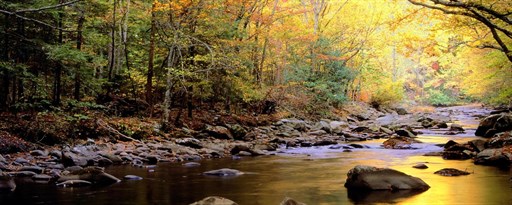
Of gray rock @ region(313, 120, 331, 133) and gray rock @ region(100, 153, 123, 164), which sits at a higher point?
gray rock @ region(313, 120, 331, 133)

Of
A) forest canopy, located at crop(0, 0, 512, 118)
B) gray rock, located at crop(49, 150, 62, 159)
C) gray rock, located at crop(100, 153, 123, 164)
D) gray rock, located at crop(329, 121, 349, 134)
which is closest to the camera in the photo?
gray rock, located at crop(49, 150, 62, 159)

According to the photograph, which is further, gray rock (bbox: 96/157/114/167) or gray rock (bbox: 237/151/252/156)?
gray rock (bbox: 237/151/252/156)

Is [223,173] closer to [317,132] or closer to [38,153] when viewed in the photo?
[38,153]

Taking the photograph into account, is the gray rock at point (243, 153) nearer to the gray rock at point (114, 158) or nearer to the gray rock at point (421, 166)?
the gray rock at point (114, 158)

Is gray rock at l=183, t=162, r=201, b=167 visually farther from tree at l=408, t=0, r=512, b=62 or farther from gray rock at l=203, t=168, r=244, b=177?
tree at l=408, t=0, r=512, b=62

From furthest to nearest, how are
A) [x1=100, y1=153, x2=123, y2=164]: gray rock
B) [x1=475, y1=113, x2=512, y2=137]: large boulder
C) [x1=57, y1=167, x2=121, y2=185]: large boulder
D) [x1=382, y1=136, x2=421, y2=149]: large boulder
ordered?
[x1=475, y1=113, x2=512, y2=137]: large boulder < [x1=382, y1=136, x2=421, y2=149]: large boulder < [x1=100, y1=153, x2=123, y2=164]: gray rock < [x1=57, y1=167, x2=121, y2=185]: large boulder

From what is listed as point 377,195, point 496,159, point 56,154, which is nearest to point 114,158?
point 56,154

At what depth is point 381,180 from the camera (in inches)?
327

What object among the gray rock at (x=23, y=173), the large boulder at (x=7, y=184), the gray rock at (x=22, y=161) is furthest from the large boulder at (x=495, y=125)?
the large boulder at (x=7, y=184)

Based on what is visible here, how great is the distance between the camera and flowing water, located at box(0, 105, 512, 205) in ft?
24.3

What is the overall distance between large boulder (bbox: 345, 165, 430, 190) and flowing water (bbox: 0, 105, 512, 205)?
25cm

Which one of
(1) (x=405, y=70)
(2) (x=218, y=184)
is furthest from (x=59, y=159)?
(1) (x=405, y=70)

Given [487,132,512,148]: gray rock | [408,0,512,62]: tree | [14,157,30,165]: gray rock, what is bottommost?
[14,157,30,165]: gray rock

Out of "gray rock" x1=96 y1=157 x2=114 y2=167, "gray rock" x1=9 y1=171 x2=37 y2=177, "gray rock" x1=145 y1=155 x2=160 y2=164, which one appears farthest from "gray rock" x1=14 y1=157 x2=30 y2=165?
"gray rock" x1=145 y1=155 x2=160 y2=164
